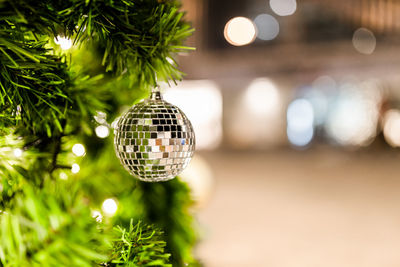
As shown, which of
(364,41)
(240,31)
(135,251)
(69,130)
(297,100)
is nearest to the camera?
(135,251)

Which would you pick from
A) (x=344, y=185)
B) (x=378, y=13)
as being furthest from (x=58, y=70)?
(x=378, y=13)

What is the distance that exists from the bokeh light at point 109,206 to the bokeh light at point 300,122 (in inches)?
361

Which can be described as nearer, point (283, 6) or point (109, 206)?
point (109, 206)

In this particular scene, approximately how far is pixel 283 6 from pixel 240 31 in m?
1.39

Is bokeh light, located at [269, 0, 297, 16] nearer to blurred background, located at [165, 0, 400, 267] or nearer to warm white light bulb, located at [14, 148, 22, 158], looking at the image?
blurred background, located at [165, 0, 400, 267]

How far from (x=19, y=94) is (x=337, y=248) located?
8.74 ft

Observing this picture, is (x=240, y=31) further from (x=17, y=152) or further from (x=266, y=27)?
(x=17, y=152)

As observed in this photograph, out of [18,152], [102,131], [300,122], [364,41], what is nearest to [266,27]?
[364,41]

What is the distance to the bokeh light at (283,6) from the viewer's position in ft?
30.4

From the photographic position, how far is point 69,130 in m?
0.49

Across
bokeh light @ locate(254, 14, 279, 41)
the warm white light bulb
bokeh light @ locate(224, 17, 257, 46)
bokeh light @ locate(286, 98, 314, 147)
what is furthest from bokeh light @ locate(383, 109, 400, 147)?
the warm white light bulb

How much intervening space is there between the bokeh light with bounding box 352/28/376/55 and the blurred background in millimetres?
21

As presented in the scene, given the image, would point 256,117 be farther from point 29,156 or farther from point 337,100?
point 29,156

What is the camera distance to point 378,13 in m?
8.38
